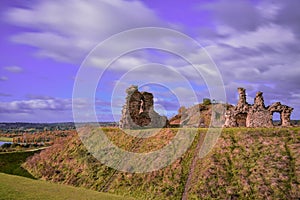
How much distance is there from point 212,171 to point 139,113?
856 inches

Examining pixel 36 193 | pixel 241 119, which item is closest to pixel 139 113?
pixel 241 119

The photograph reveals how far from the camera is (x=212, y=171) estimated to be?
27.9 meters

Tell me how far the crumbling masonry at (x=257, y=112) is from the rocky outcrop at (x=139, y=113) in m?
11.1

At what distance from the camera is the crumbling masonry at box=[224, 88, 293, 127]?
42.8 metres

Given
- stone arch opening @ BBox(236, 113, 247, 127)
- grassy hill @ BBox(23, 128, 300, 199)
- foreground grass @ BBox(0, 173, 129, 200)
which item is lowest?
foreground grass @ BBox(0, 173, 129, 200)

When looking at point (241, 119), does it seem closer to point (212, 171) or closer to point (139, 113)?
point (139, 113)

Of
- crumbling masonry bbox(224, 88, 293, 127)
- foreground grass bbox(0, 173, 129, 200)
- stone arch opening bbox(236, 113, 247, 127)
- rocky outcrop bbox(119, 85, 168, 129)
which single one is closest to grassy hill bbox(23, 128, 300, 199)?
foreground grass bbox(0, 173, 129, 200)

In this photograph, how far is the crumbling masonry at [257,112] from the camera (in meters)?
42.8

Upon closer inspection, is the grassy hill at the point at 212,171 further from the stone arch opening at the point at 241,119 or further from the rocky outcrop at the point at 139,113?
the stone arch opening at the point at 241,119

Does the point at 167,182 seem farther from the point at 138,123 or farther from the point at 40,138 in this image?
the point at 40,138

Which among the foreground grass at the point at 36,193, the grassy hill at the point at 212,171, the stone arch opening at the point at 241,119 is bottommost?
the foreground grass at the point at 36,193

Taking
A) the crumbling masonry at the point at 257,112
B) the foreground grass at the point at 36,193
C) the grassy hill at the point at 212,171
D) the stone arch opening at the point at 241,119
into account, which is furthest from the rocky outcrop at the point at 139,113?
the foreground grass at the point at 36,193

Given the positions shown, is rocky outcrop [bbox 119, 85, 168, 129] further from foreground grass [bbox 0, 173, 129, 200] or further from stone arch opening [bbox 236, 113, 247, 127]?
foreground grass [bbox 0, 173, 129, 200]

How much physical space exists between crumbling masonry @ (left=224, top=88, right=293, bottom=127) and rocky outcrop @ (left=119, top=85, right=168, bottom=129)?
1107 centimetres
